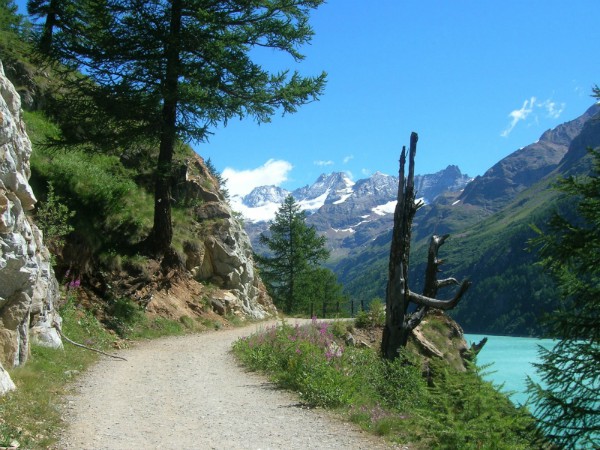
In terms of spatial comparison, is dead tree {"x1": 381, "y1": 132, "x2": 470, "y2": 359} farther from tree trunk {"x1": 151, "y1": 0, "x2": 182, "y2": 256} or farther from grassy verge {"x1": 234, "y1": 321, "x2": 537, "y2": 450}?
tree trunk {"x1": 151, "y1": 0, "x2": 182, "y2": 256}

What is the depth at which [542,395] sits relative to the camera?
6348mm

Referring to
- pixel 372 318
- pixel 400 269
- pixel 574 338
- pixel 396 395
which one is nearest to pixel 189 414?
pixel 396 395

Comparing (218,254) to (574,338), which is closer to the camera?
(574,338)

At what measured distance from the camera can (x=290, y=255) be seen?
4494cm

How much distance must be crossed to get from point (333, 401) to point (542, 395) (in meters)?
3.36

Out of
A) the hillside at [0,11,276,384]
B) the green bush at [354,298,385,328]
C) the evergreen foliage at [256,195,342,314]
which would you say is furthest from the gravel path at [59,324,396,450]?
the evergreen foliage at [256,195,342,314]

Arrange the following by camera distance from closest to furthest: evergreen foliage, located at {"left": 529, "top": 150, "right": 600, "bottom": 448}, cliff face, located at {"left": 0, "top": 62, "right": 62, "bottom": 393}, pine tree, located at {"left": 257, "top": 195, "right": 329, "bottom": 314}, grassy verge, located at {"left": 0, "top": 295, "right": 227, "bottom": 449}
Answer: grassy verge, located at {"left": 0, "top": 295, "right": 227, "bottom": 449}, evergreen foliage, located at {"left": 529, "top": 150, "right": 600, "bottom": 448}, cliff face, located at {"left": 0, "top": 62, "right": 62, "bottom": 393}, pine tree, located at {"left": 257, "top": 195, "right": 329, "bottom": 314}

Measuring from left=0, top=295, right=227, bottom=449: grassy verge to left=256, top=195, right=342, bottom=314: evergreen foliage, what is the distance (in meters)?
28.1

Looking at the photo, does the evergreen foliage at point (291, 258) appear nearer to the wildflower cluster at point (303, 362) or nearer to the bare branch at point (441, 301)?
the wildflower cluster at point (303, 362)

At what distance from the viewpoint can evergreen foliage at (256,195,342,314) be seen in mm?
44844

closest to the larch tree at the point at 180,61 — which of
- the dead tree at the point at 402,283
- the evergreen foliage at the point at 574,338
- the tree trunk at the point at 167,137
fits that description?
the tree trunk at the point at 167,137

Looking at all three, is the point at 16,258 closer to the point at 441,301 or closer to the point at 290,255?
the point at 441,301

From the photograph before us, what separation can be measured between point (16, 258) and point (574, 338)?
838cm

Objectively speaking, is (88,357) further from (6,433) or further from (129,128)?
(129,128)
